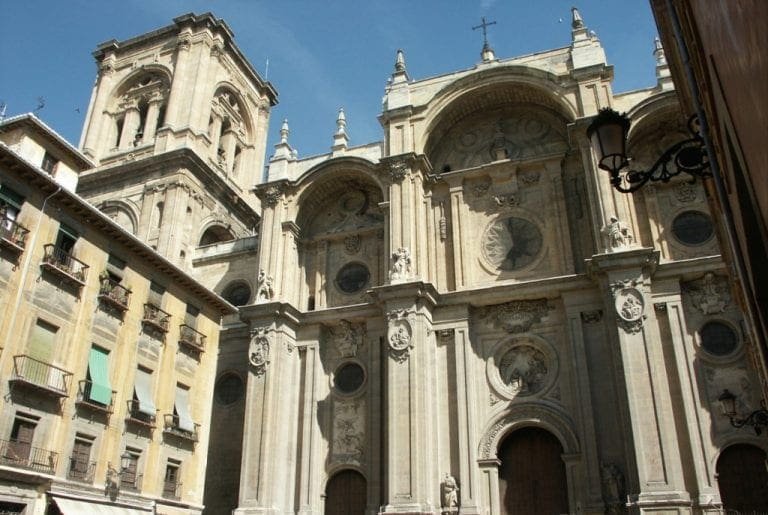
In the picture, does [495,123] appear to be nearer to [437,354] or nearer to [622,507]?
[437,354]

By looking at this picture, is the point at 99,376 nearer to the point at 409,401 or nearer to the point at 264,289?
the point at 264,289

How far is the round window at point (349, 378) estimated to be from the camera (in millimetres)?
24703

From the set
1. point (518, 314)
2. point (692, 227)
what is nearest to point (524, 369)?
point (518, 314)

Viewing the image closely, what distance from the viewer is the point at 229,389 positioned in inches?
1057

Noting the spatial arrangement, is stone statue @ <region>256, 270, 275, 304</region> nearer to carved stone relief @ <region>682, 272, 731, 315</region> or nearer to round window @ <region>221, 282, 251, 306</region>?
round window @ <region>221, 282, 251, 306</region>

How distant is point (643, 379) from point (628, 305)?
2.26 meters

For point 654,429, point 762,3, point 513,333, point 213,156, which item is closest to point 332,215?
point 513,333

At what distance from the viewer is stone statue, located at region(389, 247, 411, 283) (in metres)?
23.9

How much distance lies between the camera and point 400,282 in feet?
77.6

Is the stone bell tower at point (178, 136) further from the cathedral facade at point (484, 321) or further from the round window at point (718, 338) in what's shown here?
the round window at point (718, 338)

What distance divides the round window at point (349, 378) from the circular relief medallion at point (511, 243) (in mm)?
6298

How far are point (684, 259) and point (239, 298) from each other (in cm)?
1737

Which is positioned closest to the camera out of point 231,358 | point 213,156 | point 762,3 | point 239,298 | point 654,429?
point 762,3

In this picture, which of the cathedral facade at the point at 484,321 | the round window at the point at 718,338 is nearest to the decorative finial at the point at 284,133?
the cathedral facade at the point at 484,321
